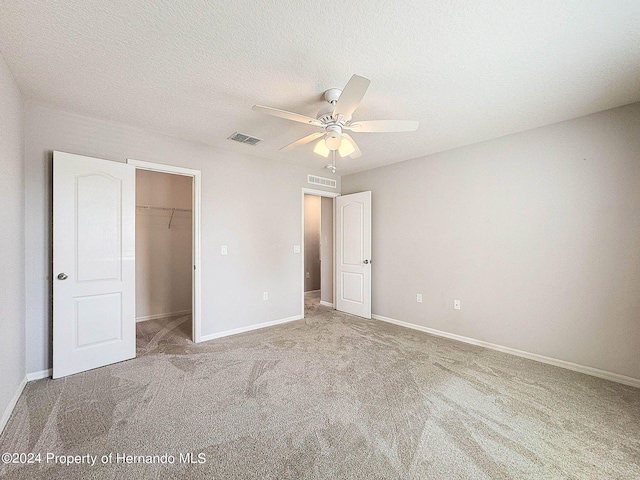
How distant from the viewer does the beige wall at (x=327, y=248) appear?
5.46 m

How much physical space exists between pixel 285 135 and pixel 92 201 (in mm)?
2070

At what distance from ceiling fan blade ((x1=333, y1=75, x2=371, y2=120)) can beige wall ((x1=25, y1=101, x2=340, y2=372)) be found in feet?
6.52

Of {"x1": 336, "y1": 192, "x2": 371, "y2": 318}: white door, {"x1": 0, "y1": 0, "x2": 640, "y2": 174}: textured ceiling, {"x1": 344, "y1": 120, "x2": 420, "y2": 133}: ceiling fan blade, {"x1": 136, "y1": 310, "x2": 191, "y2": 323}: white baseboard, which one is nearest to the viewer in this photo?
{"x1": 0, "y1": 0, "x2": 640, "y2": 174}: textured ceiling

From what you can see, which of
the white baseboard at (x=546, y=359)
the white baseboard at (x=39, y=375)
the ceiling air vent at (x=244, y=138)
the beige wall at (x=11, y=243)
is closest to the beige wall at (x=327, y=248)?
the white baseboard at (x=546, y=359)

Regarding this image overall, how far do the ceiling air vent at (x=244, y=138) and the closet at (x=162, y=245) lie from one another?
1.55 m

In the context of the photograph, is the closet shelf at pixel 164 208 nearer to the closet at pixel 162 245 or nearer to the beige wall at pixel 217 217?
the closet at pixel 162 245

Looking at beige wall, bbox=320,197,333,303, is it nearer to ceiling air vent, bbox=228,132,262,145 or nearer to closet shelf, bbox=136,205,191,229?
ceiling air vent, bbox=228,132,262,145

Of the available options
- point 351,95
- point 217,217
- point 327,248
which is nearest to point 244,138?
point 217,217

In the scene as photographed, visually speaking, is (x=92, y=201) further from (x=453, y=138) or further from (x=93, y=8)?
(x=453, y=138)

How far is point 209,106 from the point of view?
2555 millimetres

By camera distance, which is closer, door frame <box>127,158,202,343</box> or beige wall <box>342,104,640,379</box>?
beige wall <box>342,104,640,379</box>

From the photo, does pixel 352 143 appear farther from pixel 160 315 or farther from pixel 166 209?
pixel 160 315

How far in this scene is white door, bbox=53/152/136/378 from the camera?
8.39 feet

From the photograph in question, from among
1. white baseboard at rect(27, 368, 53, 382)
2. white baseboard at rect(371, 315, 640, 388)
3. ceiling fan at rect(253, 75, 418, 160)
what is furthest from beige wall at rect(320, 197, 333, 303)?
white baseboard at rect(27, 368, 53, 382)
